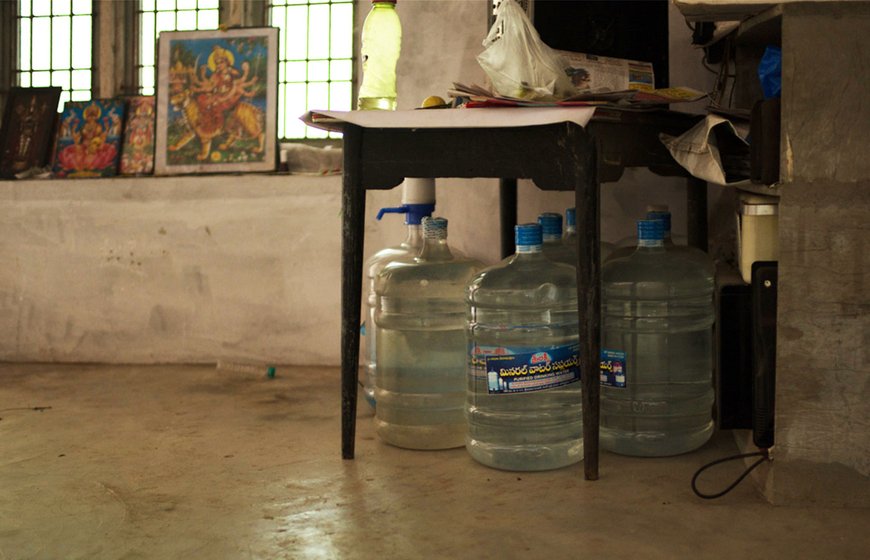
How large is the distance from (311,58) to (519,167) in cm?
181

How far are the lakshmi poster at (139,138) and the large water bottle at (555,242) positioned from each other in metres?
1.66

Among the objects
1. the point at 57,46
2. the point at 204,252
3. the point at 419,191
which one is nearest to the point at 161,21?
the point at 57,46

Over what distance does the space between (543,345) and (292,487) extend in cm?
63

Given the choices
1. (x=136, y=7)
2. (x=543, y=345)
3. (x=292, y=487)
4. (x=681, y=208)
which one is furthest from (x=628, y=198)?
(x=136, y=7)

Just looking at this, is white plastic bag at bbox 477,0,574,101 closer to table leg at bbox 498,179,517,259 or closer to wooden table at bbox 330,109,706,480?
wooden table at bbox 330,109,706,480

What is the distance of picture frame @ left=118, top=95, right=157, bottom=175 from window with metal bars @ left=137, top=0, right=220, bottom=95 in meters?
0.10

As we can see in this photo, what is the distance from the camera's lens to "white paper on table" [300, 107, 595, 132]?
2.03 m

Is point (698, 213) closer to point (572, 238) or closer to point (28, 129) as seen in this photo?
point (572, 238)

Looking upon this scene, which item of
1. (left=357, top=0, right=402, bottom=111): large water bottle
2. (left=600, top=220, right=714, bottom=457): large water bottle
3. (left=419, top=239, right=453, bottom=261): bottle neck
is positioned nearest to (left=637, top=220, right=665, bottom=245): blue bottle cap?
(left=600, top=220, right=714, bottom=457): large water bottle

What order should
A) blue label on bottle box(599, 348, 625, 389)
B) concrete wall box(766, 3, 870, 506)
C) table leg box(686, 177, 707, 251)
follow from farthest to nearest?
table leg box(686, 177, 707, 251)
blue label on bottle box(599, 348, 625, 389)
concrete wall box(766, 3, 870, 506)

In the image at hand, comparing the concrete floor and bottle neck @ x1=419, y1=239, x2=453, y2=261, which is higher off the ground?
bottle neck @ x1=419, y1=239, x2=453, y2=261

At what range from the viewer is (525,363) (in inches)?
85.4

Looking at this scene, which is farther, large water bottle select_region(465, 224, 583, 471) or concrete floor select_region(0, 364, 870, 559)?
large water bottle select_region(465, 224, 583, 471)

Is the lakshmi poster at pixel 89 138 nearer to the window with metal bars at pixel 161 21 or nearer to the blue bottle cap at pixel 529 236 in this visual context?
the window with metal bars at pixel 161 21
